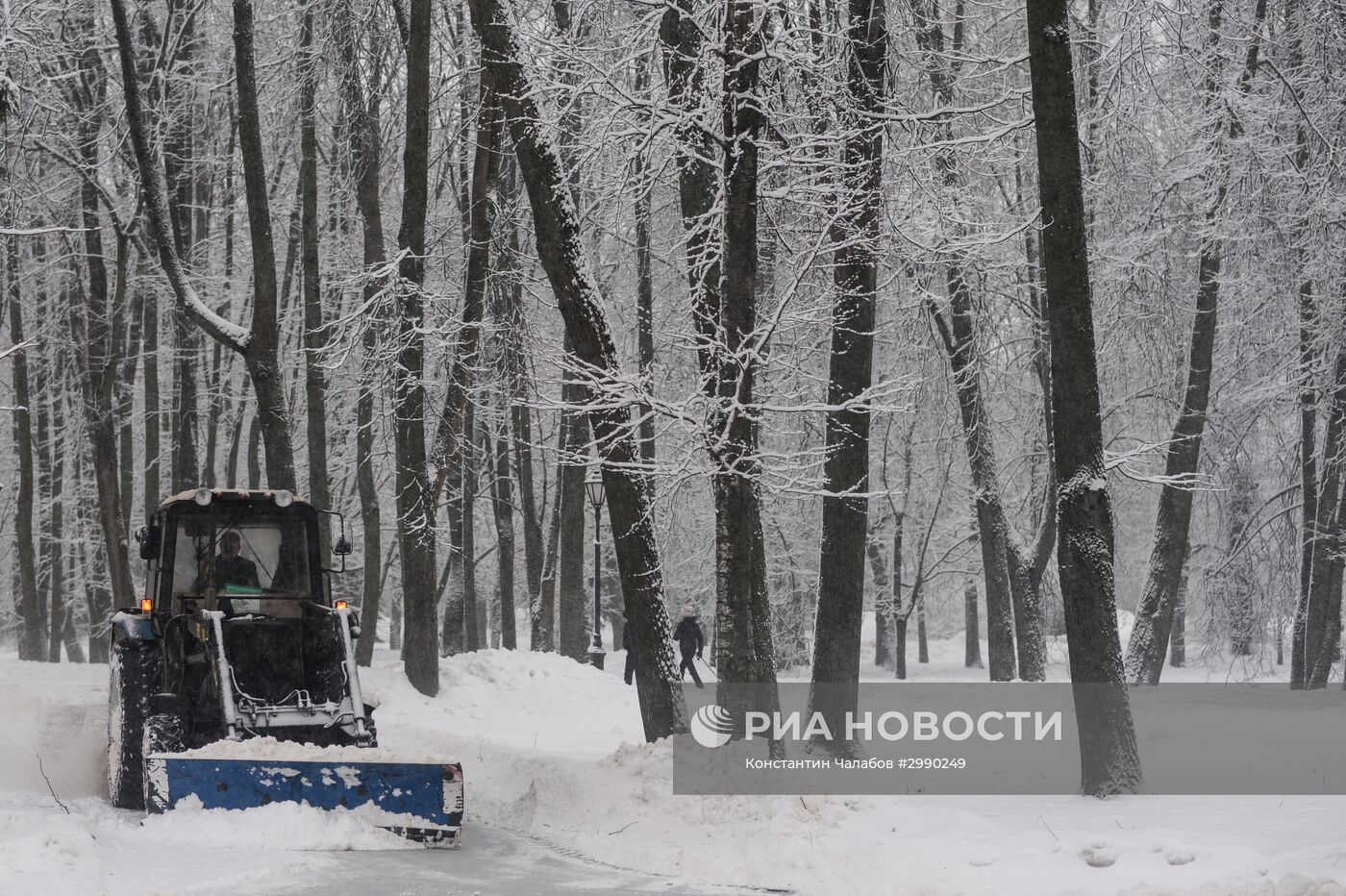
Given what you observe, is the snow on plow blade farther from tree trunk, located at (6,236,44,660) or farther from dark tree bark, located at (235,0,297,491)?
tree trunk, located at (6,236,44,660)

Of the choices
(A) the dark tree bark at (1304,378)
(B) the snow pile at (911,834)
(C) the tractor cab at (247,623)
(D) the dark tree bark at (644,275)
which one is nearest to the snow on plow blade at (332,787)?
(C) the tractor cab at (247,623)

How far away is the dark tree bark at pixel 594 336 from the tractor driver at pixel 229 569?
3117 mm

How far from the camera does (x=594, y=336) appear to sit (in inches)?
458

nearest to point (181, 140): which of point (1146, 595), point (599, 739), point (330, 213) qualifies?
point (330, 213)

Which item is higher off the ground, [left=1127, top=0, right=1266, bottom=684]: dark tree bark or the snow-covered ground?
[left=1127, top=0, right=1266, bottom=684]: dark tree bark

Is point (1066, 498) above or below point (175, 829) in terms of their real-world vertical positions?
above

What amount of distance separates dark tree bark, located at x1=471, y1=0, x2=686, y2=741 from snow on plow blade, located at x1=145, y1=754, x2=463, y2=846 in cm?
290

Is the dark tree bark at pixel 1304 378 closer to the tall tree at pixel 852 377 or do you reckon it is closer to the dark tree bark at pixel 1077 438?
the tall tree at pixel 852 377

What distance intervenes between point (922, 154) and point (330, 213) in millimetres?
17789

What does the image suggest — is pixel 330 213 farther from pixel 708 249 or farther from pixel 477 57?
pixel 708 249

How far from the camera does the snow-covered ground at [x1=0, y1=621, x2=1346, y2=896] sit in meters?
7.32

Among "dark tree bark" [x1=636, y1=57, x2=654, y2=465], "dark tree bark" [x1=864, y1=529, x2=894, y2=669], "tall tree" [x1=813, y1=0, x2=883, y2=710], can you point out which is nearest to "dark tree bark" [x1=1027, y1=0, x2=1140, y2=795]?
"tall tree" [x1=813, y1=0, x2=883, y2=710]

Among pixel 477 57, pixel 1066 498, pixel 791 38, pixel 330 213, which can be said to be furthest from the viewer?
pixel 330 213

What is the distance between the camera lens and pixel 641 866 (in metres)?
8.69
